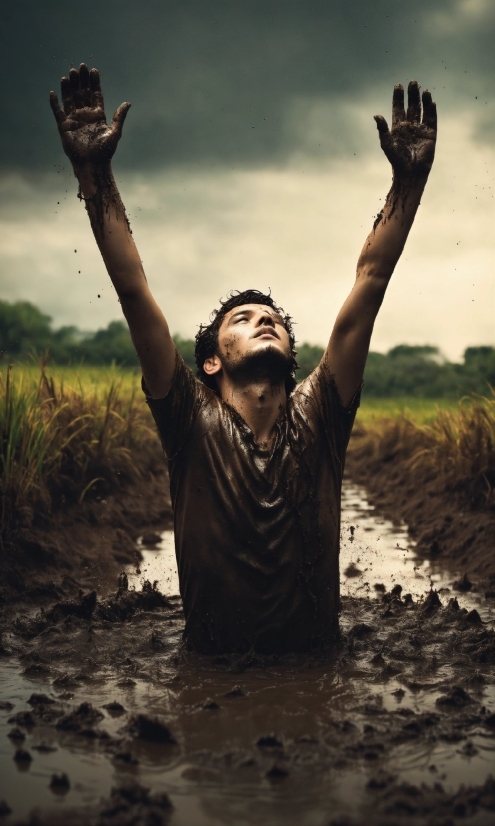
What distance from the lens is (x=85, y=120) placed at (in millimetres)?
3607

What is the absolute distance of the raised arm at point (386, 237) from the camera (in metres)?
3.64

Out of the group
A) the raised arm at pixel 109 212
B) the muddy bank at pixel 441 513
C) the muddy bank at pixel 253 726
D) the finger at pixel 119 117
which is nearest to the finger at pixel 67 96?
the raised arm at pixel 109 212

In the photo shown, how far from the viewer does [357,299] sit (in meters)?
3.63

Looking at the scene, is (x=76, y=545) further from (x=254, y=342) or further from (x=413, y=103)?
(x=413, y=103)

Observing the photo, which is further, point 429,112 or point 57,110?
point 429,112

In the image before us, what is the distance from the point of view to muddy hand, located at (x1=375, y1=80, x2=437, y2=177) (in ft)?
12.2

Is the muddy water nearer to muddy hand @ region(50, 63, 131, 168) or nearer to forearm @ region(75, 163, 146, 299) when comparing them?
forearm @ region(75, 163, 146, 299)

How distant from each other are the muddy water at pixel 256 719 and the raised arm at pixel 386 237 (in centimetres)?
112

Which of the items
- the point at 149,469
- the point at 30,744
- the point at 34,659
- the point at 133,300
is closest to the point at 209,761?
the point at 30,744

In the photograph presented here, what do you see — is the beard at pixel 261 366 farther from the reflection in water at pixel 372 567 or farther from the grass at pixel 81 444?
the grass at pixel 81 444

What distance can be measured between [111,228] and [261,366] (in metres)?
0.81

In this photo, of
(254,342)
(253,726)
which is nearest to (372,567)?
(254,342)

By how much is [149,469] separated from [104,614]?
4.45 m

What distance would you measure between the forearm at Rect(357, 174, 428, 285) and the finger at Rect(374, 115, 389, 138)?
184 millimetres
